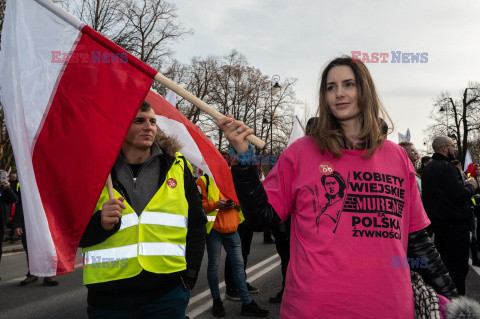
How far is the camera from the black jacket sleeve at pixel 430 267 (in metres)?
2.00

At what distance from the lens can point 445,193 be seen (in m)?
→ 5.12

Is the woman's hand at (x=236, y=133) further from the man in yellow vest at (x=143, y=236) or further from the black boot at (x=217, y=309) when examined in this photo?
the black boot at (x=217, y=309)

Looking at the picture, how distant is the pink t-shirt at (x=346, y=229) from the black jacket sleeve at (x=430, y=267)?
5 centimetres

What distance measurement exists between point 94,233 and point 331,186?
4.54 feet

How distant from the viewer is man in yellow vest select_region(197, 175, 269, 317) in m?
5.17

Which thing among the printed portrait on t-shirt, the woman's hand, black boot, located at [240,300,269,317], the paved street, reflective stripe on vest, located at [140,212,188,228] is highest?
the woman's hand

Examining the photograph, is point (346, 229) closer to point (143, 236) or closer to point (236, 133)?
point (236, 133)

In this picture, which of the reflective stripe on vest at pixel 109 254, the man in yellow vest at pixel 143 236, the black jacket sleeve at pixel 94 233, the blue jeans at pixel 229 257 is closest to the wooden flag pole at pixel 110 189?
the man in yellow vest at pixel 143 236

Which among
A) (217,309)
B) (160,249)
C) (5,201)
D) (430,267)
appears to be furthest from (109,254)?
(5,201)

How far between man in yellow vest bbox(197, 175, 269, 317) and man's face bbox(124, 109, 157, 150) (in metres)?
2.54

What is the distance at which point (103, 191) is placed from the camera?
241cm

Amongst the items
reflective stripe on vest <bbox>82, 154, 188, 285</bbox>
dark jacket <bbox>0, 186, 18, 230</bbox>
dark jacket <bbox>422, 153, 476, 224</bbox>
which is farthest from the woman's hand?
dark jacket <bbox>0, 186, 18, 230</bbox>

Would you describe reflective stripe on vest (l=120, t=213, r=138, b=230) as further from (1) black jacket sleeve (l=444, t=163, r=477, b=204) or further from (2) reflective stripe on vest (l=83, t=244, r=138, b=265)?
(1) black jacket sleeve (l=444, t=163, r=477, b=204)

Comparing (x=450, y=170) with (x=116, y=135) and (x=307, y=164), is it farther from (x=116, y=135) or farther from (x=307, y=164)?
(x=116, y=135)
